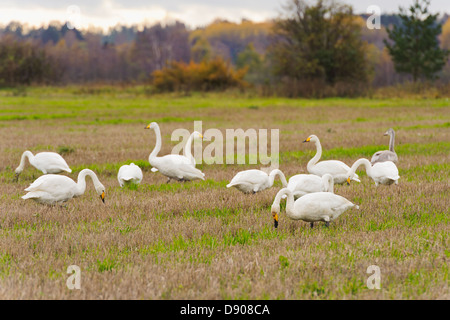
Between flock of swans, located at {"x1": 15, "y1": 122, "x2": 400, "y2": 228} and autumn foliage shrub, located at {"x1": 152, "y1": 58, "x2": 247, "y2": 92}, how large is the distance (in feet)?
153

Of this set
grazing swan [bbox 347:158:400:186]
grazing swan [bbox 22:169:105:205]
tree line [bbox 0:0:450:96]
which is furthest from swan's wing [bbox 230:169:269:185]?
tree line [bbox 0:0:450:96]

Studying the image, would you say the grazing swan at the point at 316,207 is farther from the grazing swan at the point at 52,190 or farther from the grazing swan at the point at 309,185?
the grazing swan at the point at 52,190

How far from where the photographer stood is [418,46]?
53156mm

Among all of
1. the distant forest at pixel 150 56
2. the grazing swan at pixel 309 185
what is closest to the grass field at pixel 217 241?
the grazing swan at pixel 309 185

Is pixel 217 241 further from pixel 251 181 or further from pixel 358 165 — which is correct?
pixel 358 165

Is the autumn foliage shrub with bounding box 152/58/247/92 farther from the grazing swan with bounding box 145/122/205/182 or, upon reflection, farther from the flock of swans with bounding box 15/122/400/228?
the grazing swan with bounding box 145/122/205/182

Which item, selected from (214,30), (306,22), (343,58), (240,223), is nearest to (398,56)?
(343,58)

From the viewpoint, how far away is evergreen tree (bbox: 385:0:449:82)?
172 ft

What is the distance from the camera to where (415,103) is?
117ft

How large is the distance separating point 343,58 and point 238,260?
164 feet

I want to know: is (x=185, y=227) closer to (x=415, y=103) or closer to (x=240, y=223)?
(x=240, y=223)

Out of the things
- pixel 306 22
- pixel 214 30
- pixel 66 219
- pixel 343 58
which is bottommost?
pixel 66 219

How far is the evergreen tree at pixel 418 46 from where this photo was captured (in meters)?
52.4

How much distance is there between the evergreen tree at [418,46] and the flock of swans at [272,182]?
4585 cm
